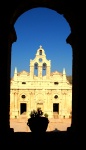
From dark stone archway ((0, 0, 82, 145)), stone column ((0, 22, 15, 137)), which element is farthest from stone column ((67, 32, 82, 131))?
stone column ((0, 22, 15, 137))

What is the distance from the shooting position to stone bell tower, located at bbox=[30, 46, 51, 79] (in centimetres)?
4141

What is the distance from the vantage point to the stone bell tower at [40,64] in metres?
41.4

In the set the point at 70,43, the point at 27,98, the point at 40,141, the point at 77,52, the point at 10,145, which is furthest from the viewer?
the point at 27,98

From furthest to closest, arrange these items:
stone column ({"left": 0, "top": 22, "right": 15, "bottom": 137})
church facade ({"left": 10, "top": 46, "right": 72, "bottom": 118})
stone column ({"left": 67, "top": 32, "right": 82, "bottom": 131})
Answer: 1. church facade ({"left": 10, "top": 46, "right": 72, "bottom": 118})
2. stone column ({"left": 67, "top": 32, "right": 82, "bottom": 131})
3. stone column ({"left": 0, "top": 22, "right": 15, "bottom": 137})

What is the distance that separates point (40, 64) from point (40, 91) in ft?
15.2

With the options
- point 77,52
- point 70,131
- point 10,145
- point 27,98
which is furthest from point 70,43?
point 27,98

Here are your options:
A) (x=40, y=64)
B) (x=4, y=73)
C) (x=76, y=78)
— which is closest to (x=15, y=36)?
(x=4, y=73)

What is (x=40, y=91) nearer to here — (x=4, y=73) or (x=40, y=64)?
(x=40, y=64)

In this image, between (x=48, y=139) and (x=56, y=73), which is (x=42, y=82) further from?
(x=48, y=139)

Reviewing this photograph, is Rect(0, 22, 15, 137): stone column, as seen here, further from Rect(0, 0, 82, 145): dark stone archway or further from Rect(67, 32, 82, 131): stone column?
Rect(67, 32, 82, 131): stone column

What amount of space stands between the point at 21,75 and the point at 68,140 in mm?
35915

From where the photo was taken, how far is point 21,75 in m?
42.8

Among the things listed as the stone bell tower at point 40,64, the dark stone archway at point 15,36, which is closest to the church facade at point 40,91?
the stone bell tower at point 40,64

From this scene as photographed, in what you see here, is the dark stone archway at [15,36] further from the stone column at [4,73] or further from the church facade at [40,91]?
the church facade at [40,91]
